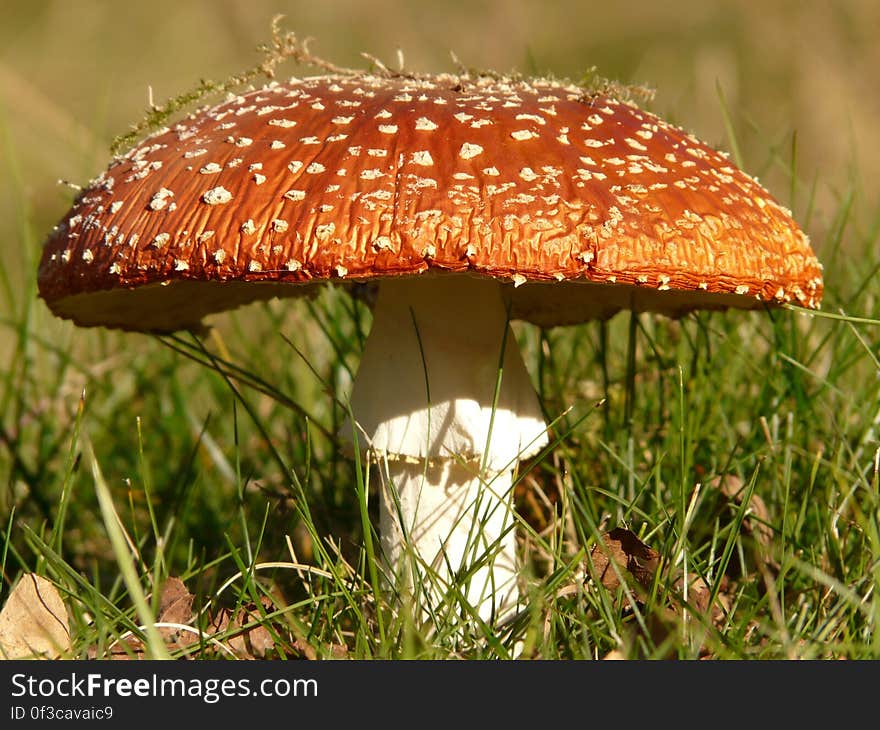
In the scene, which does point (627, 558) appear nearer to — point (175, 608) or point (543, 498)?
point (543, 498)

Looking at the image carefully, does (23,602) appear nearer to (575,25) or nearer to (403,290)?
(403,290)

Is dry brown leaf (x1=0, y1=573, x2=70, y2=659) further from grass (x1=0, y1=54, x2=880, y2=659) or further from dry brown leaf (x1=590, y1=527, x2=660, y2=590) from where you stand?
dry brown leaf (x1=590, y1=527, x2=660, y2=590)

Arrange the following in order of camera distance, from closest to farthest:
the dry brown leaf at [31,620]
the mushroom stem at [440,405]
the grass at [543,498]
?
the grass at [543,498]
the dry brown leaf at [31,620]
the mushroom stem at [440,405]

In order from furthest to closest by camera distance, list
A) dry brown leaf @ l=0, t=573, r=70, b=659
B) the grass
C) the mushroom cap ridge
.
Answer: dry brown leaf @ l=0, t=573, r=70, b=659 < the grass < the mushroom cap ridge

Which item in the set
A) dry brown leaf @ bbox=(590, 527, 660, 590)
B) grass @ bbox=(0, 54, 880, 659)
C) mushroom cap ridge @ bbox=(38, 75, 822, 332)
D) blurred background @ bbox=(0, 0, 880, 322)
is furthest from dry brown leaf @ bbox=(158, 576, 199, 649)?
blurred background @ bbox=(0, 0, 880, 322)

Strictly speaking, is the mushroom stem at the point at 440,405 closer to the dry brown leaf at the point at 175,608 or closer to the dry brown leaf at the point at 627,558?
the dry brown leaf at the point at 627,558

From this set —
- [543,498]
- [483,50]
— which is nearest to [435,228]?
[543,498]

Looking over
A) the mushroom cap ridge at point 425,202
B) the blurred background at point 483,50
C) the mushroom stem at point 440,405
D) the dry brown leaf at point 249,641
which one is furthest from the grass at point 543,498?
the blurred background at point 483,50
